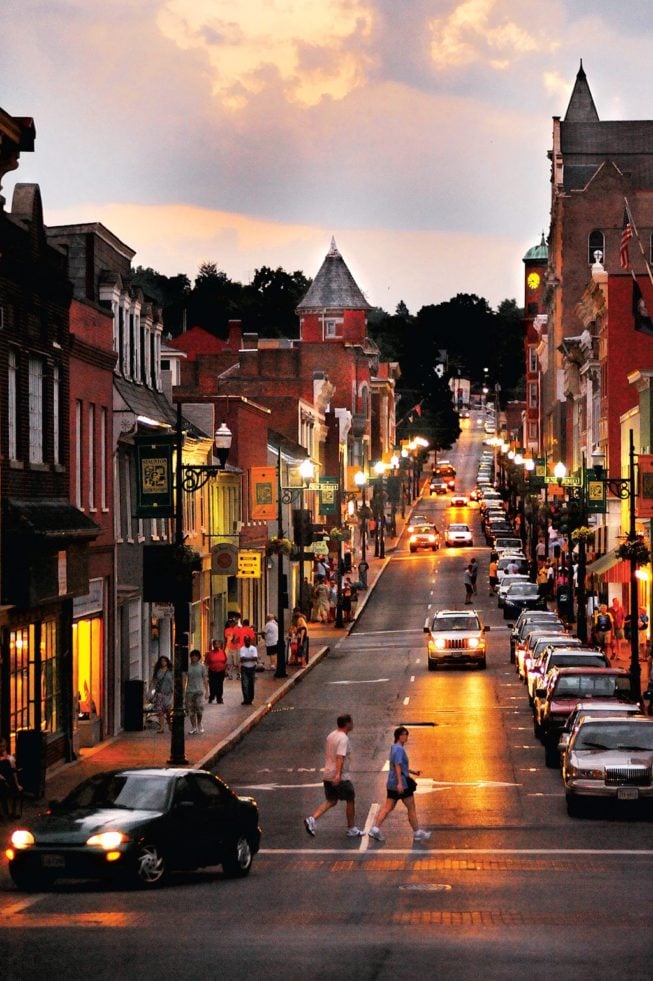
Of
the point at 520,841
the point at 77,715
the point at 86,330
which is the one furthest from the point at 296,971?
the point at 86,330

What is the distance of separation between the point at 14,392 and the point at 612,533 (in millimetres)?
47971

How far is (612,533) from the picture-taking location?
76938mm

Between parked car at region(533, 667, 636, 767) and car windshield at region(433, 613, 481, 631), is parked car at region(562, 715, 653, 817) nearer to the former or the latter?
parked car at region(533, 667, 636, 767)

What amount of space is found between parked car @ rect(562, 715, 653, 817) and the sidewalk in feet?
27.5

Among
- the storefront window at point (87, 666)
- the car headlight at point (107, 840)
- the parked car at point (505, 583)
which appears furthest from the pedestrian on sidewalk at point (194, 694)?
the parked car at point (505, 583)

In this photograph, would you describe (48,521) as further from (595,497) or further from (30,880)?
(595,497)

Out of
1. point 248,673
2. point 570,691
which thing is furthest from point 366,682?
point 570,691

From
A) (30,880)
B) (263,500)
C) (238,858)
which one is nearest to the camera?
(30,880)

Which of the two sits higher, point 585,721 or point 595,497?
point 595,497

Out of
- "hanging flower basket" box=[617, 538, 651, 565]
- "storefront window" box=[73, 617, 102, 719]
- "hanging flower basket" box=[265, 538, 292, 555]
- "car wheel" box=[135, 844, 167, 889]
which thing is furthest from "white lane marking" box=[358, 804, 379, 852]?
"hanging flower basket" box=[265, 538, 292, 555]

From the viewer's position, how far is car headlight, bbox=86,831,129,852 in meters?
19.8

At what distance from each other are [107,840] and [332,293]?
12825 cm

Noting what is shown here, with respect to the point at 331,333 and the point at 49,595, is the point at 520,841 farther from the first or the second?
the point at 331,333

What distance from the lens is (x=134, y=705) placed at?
40.9 metres
